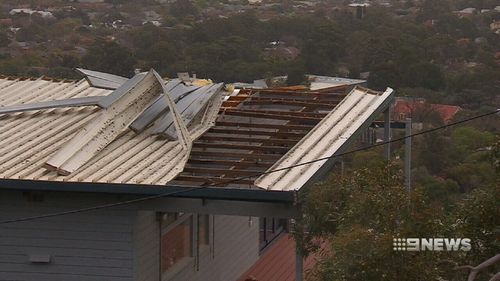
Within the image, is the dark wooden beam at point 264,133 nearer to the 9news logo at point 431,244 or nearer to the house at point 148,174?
the house at point 148,174

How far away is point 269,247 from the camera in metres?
18.6

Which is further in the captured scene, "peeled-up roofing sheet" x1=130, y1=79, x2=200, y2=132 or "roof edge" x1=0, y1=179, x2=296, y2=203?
"peeled-up roofing sheet" x1=130, y1=79, x2=200, y2=132

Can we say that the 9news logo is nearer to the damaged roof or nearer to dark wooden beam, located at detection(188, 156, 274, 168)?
the damaged roof

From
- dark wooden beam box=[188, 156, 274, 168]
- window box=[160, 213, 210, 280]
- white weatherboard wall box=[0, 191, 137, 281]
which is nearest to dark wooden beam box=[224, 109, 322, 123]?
A: window box=[160, 213, 210, 280]

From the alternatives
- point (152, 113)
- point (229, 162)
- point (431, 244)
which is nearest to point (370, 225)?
point (431, 244)

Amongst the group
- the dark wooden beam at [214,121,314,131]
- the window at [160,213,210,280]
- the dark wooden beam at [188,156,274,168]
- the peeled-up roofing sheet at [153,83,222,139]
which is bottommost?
the window at [160,213,210,280]

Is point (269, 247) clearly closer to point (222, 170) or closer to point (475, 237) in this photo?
point (222, 170)

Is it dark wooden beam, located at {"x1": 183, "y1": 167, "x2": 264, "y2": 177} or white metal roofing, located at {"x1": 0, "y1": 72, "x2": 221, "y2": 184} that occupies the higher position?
white metal roofing, located at {"x1": 0, "y1": 72, "x2": 221, "y2": 184}

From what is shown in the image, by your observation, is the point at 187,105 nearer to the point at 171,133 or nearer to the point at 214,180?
the point at 171,133

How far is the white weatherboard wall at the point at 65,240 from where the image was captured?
1113cm

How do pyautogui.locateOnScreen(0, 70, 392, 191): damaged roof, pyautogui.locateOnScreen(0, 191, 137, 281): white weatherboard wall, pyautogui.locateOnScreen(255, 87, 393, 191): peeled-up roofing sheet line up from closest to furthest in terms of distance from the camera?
1. pyautogui.locateOnScreen(255, 87, 393, 191): peeled-up roofing sheet
2. pyautogui.locateOnScreen(0, 191, 137, 281): white weatherboard wall
3. pyautogui.locateOnScreen(0, 70, 392, 191): damaged roof

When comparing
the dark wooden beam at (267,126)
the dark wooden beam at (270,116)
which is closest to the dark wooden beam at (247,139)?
the dark wooden beam at (267,126)

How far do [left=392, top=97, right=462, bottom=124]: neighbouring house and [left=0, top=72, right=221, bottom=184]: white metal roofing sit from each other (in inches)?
1272

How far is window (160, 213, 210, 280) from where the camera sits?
12297 mm
